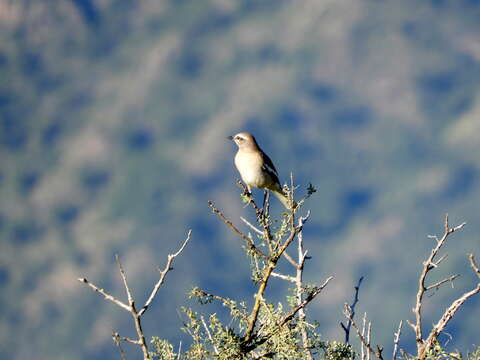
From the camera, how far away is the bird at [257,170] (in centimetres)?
1062

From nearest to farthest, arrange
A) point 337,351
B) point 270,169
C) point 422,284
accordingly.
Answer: point 422,284, point 337,351, point 270,169

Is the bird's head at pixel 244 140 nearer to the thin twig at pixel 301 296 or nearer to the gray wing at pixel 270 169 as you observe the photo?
the gray wing at pixel 270 169

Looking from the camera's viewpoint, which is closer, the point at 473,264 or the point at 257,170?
the point at 473,264

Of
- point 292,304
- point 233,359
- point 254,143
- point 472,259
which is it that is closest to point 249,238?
point 292,304

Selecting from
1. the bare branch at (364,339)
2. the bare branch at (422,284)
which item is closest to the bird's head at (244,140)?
the bare branch at (364,339)

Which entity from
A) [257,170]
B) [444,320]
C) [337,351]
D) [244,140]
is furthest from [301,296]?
[244,140]

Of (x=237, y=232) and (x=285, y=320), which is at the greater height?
(x=237, y=232)

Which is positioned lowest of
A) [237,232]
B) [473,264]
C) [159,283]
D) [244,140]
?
[473,264]

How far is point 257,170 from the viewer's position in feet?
35.0

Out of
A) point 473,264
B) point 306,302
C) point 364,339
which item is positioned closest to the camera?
point 473,264

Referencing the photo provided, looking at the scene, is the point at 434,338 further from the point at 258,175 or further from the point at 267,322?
the point at 258,175

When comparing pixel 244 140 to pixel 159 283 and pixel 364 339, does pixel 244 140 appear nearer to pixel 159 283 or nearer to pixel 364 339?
pixel 364 339

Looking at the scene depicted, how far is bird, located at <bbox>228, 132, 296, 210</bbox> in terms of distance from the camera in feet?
34.8

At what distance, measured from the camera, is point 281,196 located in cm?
1078
